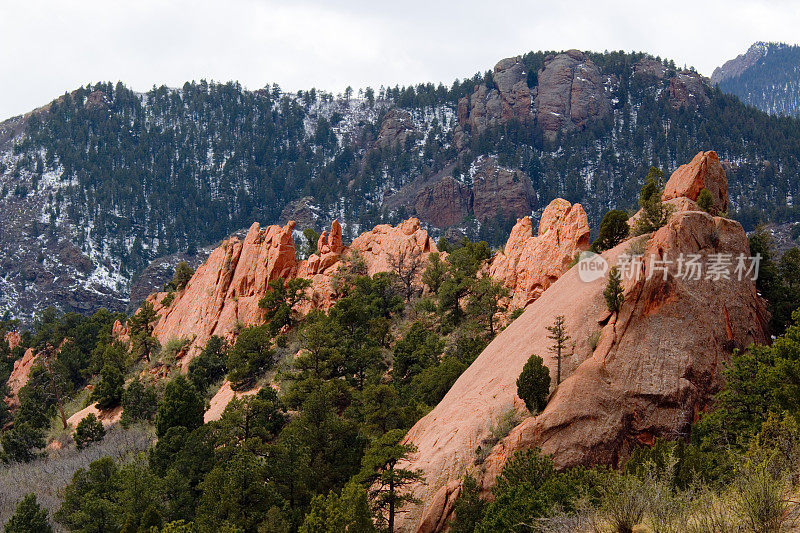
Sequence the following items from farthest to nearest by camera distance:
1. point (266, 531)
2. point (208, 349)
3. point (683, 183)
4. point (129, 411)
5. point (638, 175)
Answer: point (638, 175)
point (208, 349)
point (129, 411)
point (683, 183)
point (266, 531)

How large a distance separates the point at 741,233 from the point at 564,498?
2261 cm

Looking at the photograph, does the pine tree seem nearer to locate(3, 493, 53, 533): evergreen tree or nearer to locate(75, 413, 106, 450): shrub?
locate(3, 493, 53, 533): evergreen tree

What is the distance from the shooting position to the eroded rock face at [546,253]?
171 feet

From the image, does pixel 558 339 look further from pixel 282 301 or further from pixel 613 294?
pixel 282 301

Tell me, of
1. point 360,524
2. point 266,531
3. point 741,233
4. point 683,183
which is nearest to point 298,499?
point 266,531

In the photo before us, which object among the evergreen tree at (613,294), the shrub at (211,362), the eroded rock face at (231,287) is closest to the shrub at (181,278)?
the eroded rock face at (231,287)

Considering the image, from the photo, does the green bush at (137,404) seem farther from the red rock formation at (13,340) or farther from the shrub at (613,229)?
the red rock formation at (13,340)

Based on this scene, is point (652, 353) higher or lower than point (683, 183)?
lower

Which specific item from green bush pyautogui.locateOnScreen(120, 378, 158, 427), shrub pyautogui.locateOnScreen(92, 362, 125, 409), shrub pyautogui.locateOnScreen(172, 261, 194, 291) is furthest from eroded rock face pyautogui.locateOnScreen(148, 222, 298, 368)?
green bush pyautogui.locateOnScreen(120, 378, 158, 427)

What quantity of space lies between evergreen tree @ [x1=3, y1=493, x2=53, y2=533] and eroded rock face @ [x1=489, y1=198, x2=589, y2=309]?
35.9 m

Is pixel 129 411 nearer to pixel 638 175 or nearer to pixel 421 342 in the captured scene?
pixel 421 342

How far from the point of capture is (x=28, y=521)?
38781mm

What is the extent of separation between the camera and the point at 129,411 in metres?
59.9

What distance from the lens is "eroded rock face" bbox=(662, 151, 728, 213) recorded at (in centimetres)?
4491
